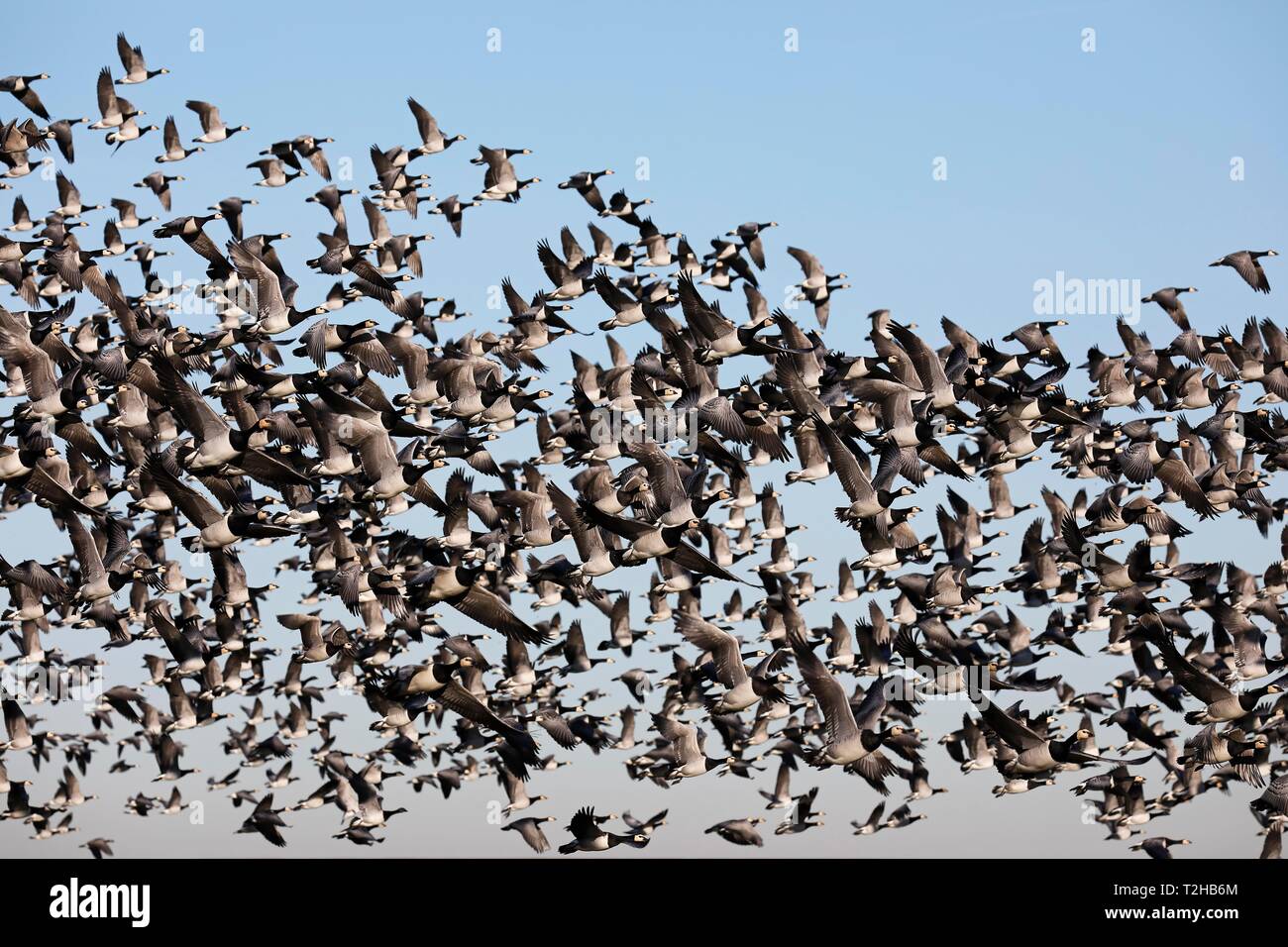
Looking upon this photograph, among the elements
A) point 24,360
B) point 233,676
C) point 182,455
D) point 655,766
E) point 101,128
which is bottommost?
point 655,766

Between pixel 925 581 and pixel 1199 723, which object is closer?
pixel 1199 723

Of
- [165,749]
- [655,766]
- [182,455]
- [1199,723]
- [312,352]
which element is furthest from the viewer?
[165,749]

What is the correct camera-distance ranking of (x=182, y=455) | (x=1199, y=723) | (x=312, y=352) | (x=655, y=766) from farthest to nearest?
(x=655, y=766), (x=312, y=352), (x=1199, y=723), (x=182, y=455)

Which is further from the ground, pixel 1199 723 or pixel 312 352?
pixel 312 352

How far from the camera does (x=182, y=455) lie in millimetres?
28109

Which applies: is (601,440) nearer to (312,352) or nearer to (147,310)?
(312,352)

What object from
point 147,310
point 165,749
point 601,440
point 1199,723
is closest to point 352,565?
point 601,440

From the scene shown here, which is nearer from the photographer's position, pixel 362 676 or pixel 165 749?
pixel 362 676

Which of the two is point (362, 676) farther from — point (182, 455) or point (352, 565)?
point (182, 455)

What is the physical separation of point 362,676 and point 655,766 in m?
7.28

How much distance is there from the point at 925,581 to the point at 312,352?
14.4 metres

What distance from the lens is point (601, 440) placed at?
33.2 meters

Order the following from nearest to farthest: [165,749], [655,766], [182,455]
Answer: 1. [182,455]
2. [655,766]
3. [165,749]

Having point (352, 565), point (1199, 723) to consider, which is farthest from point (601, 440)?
point (1199, 723)
